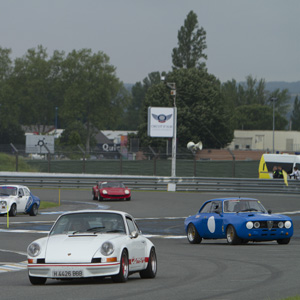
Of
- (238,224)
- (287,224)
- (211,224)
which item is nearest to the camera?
(238,224)

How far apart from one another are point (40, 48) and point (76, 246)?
394 ft

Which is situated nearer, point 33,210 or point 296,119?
point 33,210

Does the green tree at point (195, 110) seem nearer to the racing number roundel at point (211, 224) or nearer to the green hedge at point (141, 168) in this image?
the green hedge at point (141, 168)

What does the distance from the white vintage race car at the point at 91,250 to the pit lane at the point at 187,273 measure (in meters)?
0.21

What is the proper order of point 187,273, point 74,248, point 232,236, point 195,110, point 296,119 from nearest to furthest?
point 74,248 < point 187,273 < point 232,236 < point 195,110 < point 296,119

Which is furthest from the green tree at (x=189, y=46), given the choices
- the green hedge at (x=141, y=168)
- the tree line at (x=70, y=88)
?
the green hedge at (x=141, y=168)

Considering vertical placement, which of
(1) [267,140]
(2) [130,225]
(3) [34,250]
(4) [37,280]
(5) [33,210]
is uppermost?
(1) [267,140]

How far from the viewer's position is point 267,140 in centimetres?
10794

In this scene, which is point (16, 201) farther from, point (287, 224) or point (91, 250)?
point (91, 250)

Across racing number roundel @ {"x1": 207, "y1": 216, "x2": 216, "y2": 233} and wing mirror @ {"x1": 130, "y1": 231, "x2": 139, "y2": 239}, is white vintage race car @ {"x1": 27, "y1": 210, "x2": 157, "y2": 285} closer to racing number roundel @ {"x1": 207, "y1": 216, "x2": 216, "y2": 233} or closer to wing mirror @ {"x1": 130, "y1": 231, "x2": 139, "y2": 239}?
wing mirror @ {"x1": 130, "y1": 231, "x2": 139, "y2": 239}

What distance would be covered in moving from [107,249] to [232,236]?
7.88 meters

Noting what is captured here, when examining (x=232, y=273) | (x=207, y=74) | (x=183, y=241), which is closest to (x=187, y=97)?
(x=207, y=74)

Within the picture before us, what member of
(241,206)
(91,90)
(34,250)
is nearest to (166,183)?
(241,206)

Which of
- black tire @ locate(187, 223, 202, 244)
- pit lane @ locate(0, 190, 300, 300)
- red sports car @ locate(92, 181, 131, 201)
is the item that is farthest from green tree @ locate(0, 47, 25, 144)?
black tire @ locate(187, 223, 202, 244)
